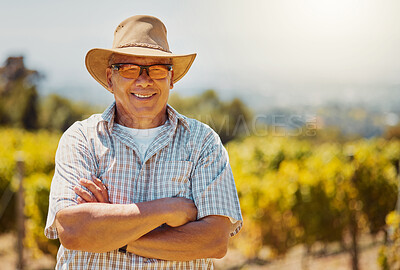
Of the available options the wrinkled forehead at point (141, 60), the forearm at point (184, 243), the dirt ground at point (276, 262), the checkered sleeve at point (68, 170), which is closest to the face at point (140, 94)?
the wrinkled forehead at point (141, 60)

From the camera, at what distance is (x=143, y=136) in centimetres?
178

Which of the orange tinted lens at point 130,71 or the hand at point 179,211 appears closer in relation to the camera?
the hand at point 179,211

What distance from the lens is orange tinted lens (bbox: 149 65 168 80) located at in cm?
171

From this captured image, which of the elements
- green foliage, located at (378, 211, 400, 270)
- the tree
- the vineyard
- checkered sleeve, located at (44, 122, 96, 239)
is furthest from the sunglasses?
the tree

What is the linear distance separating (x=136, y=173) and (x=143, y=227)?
9.9 inches

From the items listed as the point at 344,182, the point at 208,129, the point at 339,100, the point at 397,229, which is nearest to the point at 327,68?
the point at 339,100

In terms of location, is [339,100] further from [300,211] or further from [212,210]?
[212,210]

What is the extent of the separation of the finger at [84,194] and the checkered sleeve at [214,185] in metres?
0.39

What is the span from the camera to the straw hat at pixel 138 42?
168cm

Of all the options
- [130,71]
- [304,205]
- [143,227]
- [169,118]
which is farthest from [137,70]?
[304,205]

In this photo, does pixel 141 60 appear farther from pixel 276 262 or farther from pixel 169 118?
pixel 276 262

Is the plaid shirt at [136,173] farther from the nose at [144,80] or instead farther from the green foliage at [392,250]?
the green foliage at [392,250]

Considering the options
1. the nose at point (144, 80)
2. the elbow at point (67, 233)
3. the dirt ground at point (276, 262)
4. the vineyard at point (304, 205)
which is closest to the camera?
the elbow at point (67, 233)

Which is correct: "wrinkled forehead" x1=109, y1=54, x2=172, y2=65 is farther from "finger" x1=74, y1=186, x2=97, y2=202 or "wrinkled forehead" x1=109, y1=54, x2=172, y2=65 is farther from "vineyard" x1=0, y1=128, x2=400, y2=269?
"vineyard" x1=0, y1=128, x2=400, y2=269
